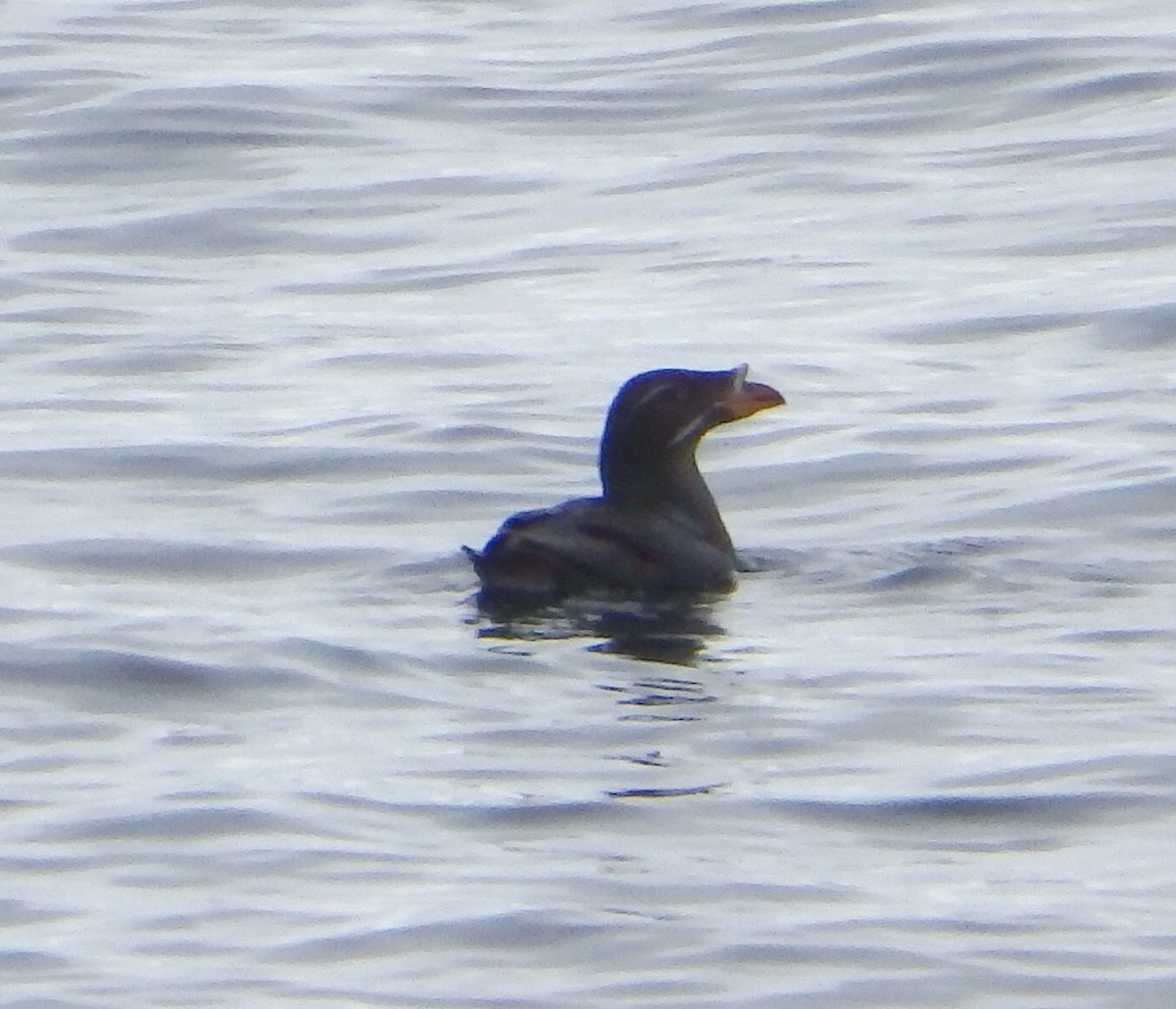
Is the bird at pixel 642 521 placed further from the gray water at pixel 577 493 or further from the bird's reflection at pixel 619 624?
the gray water at pixel 577 493

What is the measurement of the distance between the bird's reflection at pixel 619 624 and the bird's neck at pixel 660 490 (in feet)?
1.97

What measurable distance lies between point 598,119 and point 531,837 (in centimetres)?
1417

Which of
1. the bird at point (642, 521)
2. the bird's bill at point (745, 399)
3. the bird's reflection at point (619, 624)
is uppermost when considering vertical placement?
the bird's bill at point (745, 399)

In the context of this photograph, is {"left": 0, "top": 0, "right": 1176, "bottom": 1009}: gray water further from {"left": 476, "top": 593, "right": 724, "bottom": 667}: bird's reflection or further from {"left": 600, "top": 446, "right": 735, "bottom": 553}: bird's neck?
{"left": 600, "top": 446, "right": 735, "bottom": 553}: bird's neck

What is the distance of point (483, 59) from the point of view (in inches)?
982

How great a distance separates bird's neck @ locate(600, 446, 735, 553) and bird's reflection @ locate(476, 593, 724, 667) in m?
0.60

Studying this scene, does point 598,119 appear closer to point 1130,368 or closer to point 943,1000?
point 1130,368

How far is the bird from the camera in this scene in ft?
37.4

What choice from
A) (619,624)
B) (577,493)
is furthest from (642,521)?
(577,493)

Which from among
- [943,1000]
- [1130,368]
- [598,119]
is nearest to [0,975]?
[943,1000]

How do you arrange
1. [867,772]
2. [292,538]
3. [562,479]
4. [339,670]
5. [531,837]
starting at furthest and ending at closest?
1. [562,479]
2. [292,538]
3. [339,670]
4. [867,772]
5. [531,837]

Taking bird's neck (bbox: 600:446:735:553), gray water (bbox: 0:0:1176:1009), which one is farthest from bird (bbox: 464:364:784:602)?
gray water (bbox: 0:0:1176:1009)

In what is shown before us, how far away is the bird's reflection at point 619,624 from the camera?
11078 mm

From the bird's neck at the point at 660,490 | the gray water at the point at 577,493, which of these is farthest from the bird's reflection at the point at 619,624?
the bird's neck at the point at 660,490
